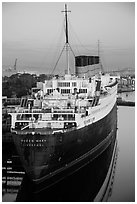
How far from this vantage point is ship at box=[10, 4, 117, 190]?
491cm

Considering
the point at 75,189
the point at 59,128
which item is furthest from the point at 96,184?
the point at 59,128

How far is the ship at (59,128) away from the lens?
4906 mm

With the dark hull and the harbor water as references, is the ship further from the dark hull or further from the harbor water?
the harbor water

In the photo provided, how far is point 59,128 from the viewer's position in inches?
203

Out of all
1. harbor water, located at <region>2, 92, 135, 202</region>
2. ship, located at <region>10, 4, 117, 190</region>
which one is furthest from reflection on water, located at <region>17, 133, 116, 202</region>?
ship, located at <region>10, 4, 117, 190</region>

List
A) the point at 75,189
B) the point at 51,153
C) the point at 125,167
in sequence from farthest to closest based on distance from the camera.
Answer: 1. the point at 125,167
2. the point at 75,189
3. the point at 51,153

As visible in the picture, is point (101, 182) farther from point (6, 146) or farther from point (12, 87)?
point (12, 87)

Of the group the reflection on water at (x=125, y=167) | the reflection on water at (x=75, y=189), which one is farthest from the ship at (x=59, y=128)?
the reflection on water at (x=125, y=167)

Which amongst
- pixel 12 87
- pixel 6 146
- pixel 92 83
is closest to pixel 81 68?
pixel 92 83

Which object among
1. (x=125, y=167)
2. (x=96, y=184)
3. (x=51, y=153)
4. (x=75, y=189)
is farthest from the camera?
(x=125, y=167)

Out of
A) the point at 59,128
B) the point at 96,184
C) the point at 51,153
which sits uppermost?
the point at 59,128

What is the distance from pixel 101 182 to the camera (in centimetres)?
559

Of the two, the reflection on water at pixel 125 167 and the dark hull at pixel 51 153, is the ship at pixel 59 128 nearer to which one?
the dark hull at pixel 51 153

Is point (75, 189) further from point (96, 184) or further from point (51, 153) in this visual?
point (51, 153)
